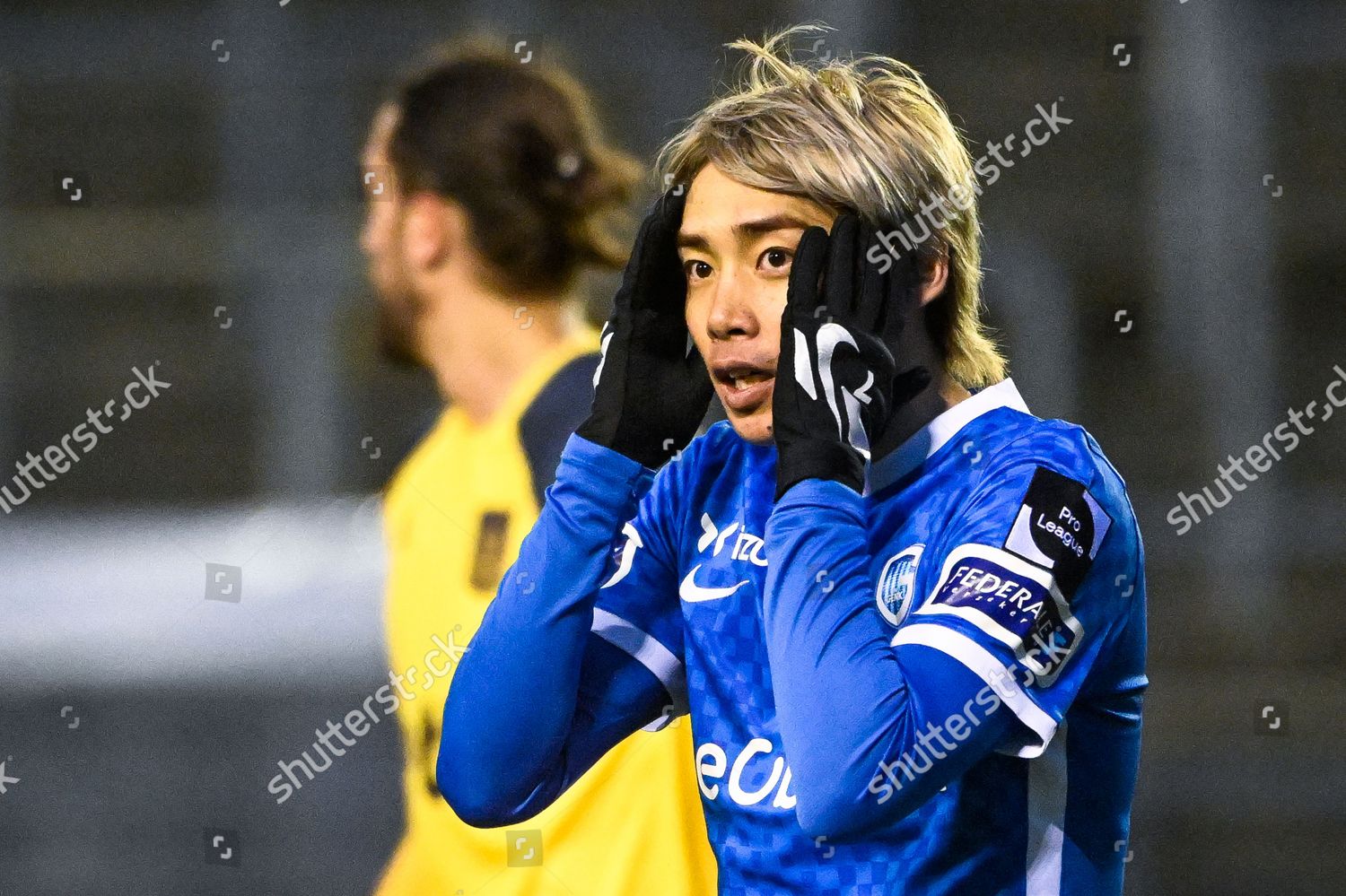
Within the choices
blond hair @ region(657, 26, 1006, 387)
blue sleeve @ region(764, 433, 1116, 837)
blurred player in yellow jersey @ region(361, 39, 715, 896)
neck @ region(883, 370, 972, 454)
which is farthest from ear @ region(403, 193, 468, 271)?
blue sleeve @ region(764, 433, 1116, 837)

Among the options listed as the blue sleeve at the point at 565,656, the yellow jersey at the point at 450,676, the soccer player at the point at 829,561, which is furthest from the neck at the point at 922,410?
the yellow jersey at the point at 450,676

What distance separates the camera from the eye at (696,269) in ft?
3.88

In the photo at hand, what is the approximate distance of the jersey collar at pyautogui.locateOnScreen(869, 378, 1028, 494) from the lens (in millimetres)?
1138

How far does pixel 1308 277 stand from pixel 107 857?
210cm

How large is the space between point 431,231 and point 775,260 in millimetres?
1109

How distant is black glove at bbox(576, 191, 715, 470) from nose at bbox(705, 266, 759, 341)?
108 mm

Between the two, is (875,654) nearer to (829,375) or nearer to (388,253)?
(829,375)

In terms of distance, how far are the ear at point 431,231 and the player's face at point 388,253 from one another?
18 mm

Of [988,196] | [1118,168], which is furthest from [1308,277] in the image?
[988,196]

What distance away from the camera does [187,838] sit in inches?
84.8

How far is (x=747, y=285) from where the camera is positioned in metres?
1.14

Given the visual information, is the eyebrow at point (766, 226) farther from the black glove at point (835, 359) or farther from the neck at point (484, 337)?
the neck at point (484, 337)

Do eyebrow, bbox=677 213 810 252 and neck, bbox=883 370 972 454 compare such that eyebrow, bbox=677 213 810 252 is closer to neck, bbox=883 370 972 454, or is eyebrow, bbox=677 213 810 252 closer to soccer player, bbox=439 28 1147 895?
soccer player, bbox=439 28 1147 895

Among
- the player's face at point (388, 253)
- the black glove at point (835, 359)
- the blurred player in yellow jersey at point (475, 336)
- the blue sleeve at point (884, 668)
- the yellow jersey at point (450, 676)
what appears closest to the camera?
the blue sleeve at point (884, 668)
